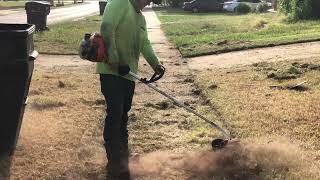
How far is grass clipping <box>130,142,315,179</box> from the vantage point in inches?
201

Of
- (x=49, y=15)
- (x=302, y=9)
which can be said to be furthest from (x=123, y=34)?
(x=49, y=15)

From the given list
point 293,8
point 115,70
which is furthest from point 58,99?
point 293,8

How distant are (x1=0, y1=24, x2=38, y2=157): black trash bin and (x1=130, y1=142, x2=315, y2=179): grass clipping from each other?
1.24 m

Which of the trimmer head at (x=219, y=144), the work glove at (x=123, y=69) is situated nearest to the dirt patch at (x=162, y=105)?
the trimmer head at (x=219, y=144)

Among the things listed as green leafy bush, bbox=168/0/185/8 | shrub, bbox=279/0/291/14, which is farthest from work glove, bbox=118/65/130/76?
green leafy bush, bbox=168/0/185/8

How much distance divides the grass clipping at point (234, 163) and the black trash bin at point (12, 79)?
4.07 feet

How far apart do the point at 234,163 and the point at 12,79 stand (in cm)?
225

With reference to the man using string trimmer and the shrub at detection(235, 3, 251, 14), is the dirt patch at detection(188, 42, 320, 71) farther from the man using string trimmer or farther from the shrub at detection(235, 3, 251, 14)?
the shrub at detection(235, 3, 251, 14)

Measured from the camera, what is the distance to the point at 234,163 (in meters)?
5.35

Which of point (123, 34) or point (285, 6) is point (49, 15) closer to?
point (285, 6)

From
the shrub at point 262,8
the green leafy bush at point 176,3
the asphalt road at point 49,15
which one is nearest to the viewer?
the asphalt road at point 49,15

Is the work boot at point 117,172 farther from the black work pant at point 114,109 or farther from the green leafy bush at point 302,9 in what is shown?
the green leafy bush at point 302,9

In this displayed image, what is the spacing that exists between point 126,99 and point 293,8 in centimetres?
1923

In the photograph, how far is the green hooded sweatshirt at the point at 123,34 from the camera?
507cm
